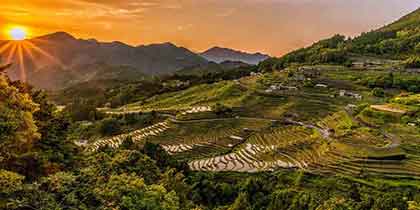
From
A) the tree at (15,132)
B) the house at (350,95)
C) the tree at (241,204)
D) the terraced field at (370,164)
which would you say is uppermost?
the tree at (15,132)

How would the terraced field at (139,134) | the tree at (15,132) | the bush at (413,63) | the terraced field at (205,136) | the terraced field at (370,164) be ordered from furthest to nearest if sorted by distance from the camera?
the bush at (413,63)
the terraced field at (139,134)
the terraced field at (205,136)
the terraced field at (370,164)
the tree at (15,132)

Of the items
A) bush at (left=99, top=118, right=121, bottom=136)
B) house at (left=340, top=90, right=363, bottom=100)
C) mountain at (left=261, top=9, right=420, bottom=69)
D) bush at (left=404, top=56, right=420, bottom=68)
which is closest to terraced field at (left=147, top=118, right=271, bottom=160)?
bush at (left=99, top=118, right=121, bottom=136)

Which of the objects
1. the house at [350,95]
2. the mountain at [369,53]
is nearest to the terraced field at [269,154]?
the house at [350,95]

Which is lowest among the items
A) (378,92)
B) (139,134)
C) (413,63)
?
(139,134)

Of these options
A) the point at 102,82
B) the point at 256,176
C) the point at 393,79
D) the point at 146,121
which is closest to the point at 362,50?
the point at 393,79

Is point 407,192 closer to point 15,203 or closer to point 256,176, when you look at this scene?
point 256,176

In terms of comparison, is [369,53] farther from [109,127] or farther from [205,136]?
[109,127]

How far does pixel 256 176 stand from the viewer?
30.4 metres

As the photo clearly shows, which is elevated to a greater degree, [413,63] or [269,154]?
[413,63]

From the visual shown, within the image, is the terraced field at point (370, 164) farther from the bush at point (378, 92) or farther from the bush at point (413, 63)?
the bush at point (413, 63)

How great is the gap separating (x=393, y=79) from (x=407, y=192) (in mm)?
41332

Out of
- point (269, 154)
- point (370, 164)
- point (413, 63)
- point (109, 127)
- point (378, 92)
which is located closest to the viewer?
point (370, 164)

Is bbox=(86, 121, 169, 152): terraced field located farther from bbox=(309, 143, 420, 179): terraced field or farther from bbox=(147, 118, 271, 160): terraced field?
bbox=(309, 143, 420, 179): terraced field

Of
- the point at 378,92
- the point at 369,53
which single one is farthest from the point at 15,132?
the point at 369,53
